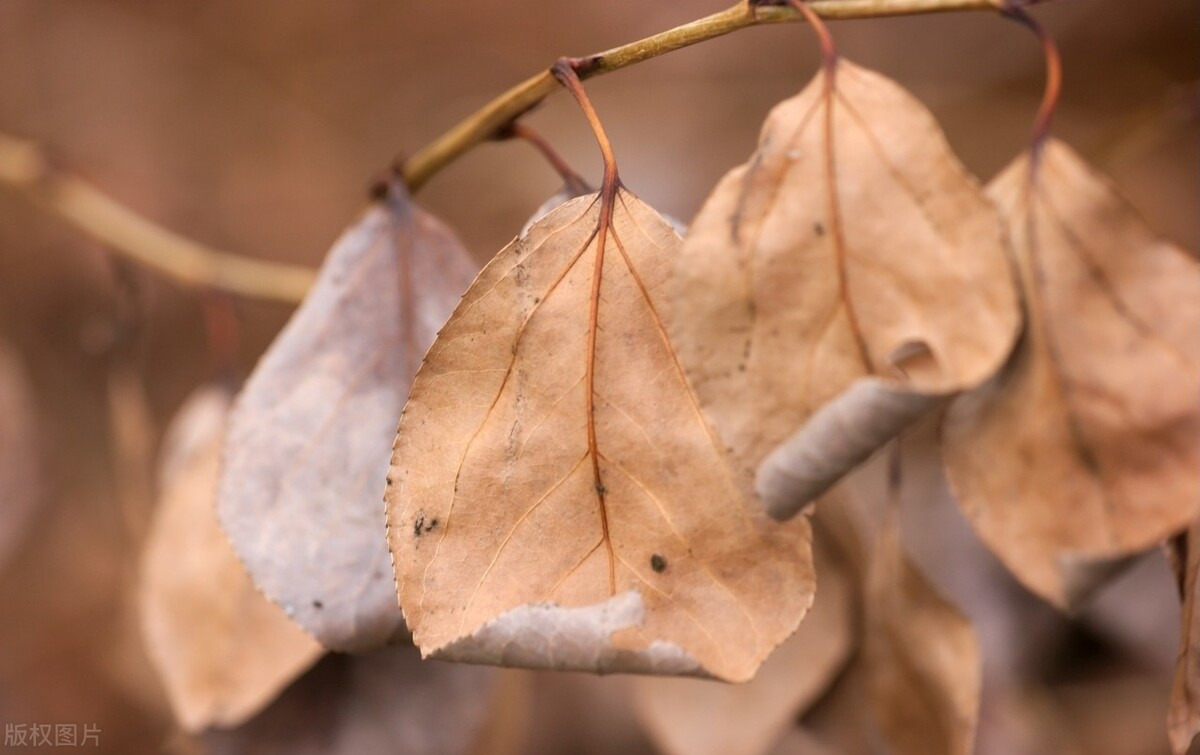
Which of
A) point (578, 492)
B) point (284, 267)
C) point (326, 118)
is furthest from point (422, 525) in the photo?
point (326, 118)

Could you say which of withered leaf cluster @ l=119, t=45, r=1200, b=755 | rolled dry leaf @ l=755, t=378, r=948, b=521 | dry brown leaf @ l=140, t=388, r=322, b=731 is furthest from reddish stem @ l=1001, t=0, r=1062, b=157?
dry brown leaf @ l=140, t=388, r=322, b=731

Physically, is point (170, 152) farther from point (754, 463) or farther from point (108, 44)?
point (754, 463)

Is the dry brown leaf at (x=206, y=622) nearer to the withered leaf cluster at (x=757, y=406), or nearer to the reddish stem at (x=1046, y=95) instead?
the withered leaf cluster at (x=757, y=406)

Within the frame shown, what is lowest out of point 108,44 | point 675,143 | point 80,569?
point 80,569

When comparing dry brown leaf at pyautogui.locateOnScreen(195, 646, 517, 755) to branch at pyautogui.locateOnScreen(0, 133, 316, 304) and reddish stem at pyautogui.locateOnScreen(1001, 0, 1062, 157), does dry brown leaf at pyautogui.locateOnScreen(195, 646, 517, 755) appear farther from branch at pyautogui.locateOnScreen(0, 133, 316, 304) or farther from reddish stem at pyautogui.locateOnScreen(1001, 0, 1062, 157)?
reddish stem at pyautogui.locateOnScreen(1001, 0, 1062, 157)

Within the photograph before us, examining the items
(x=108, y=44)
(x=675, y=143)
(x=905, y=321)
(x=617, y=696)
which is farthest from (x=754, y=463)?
(x=108, y=44)

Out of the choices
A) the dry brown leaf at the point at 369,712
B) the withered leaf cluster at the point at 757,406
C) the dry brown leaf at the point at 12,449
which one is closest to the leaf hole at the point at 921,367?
the withered leaf cluster at the point at 757,406
